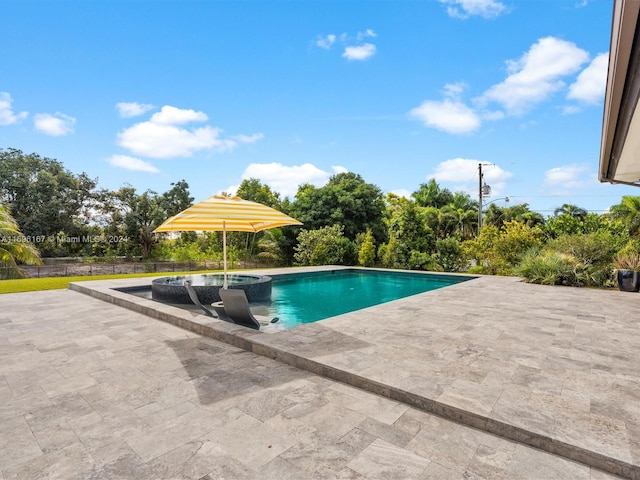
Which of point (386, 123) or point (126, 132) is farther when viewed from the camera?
point (126, 132)

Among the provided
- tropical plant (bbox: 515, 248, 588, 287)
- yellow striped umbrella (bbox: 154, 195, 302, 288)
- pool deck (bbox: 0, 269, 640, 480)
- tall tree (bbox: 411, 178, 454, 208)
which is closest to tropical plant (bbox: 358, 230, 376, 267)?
tropical plant (bbox: 515, 248, 588, 287)

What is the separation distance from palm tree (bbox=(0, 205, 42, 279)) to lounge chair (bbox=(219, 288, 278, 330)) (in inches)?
425

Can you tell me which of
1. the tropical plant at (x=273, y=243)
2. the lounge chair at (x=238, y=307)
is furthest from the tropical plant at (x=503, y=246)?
the tropical plant at (x=273, y=243)

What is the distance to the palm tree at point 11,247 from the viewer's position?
461 inches

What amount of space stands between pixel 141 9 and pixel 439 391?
12.5 metres

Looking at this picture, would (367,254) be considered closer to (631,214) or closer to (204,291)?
(204,291)

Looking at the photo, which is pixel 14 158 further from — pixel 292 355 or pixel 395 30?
pixel 292 355

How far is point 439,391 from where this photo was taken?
302 centimetres

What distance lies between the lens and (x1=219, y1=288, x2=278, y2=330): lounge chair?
5.38m

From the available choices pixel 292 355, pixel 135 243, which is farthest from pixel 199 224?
pixel 135 243

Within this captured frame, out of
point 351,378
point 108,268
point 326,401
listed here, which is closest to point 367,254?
point 108,268

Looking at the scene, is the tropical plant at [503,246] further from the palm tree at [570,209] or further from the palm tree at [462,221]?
the palm tree at [570,209]

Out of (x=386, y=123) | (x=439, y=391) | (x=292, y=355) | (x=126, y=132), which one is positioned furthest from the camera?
(x=126, y=132)

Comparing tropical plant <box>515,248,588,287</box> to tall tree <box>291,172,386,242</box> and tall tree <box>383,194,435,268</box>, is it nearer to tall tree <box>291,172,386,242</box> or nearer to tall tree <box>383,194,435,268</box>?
tall tree <box>383,194,435,268</box>
